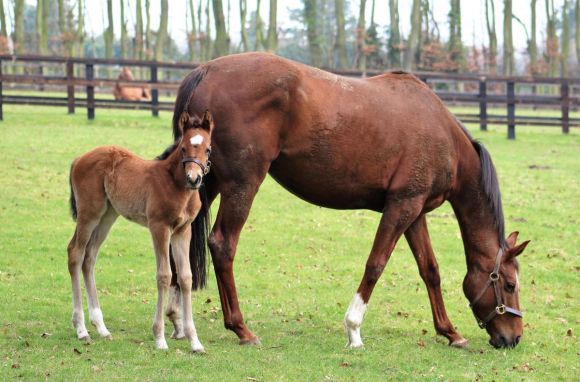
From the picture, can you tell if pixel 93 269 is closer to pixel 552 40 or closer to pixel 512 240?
pixel 512 240

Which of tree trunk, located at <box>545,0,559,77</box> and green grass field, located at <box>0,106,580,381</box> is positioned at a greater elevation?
tree trunk, located at <box>545,0,559,77</box>

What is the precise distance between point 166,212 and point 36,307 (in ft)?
7.19

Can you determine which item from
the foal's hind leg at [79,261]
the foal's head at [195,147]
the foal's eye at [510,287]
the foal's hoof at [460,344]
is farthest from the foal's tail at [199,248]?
the foal's eye at [510,287]

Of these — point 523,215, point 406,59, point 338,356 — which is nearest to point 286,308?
point 338,356

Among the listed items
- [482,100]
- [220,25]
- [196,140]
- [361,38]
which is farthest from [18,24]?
[196,140]

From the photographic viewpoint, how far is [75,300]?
6621 mm

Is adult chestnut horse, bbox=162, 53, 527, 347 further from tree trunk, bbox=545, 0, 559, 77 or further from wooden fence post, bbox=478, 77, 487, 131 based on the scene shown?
tree trunk, bbox=545, 0, 559, 77

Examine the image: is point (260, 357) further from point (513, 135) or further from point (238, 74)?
point (513, 135)

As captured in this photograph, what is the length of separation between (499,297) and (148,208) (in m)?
2.97

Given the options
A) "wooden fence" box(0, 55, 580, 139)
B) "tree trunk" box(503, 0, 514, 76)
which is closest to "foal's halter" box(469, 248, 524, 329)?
"wooden fence" box(0, 55, 580, 139)

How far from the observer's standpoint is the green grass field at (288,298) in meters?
6.11

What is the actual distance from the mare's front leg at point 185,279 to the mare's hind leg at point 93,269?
0.64 meters

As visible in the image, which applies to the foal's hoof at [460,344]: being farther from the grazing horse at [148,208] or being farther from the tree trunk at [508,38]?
the tree trunk at [508,38]

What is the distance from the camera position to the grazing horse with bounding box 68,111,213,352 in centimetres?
623
